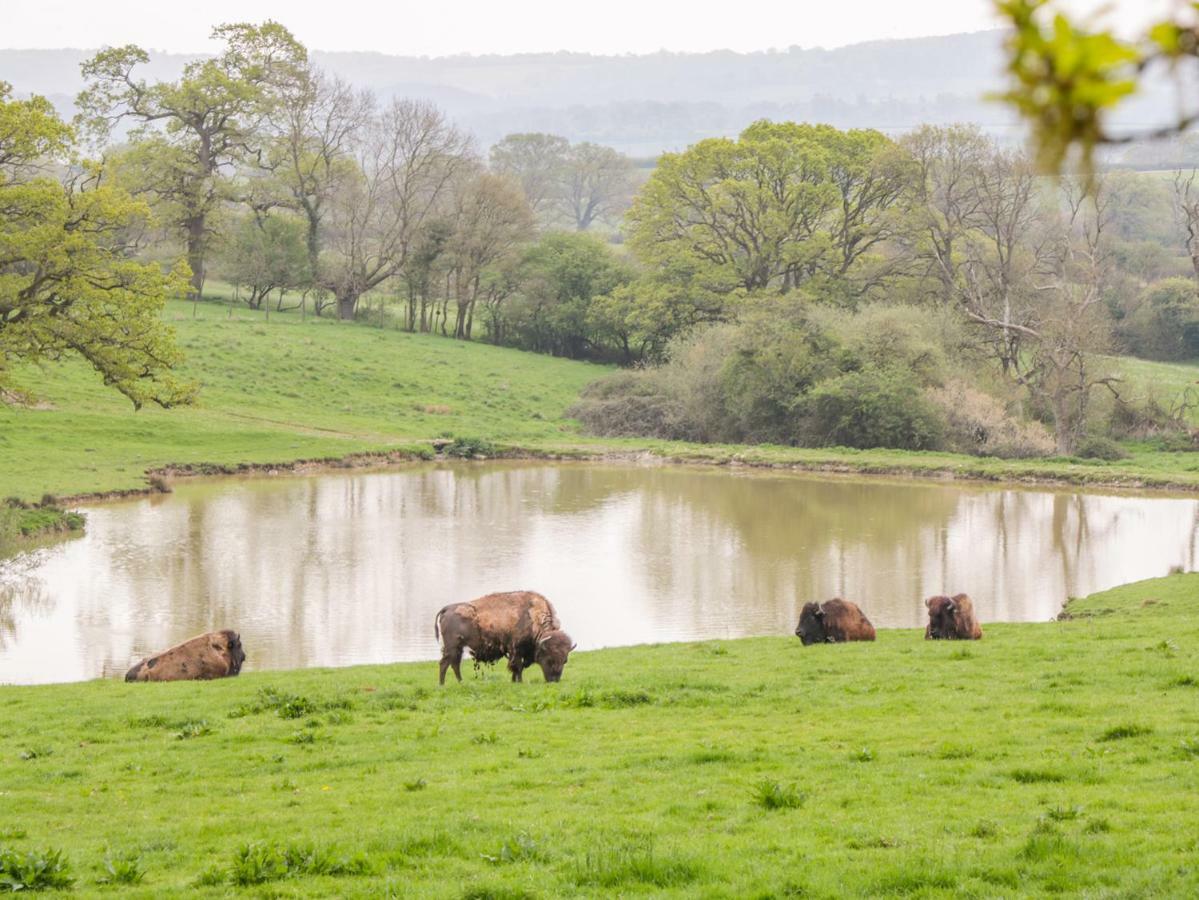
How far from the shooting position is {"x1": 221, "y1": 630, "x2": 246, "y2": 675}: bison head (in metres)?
17.8

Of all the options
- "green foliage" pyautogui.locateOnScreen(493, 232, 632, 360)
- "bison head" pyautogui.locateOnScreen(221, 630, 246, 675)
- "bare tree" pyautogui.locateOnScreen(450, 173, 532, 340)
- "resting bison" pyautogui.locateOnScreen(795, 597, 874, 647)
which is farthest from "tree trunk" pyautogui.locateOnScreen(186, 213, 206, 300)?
"resting bison" pyautogui.locateOnScreen(795, 597, 874, 647)

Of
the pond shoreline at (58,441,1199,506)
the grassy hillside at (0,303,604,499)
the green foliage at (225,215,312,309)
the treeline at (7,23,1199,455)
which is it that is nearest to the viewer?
the grassy hillside at (0,303,604,499)

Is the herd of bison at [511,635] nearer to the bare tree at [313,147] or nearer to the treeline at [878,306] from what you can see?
the treeline at [878,306]

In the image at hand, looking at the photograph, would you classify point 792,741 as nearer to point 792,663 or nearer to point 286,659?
point 792,663

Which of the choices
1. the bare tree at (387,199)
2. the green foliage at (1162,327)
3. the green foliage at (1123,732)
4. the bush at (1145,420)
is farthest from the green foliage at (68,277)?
the green foliage at (1162,327)

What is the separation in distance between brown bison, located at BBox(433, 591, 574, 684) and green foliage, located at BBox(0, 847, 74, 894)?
778cm

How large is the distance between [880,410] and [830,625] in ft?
114

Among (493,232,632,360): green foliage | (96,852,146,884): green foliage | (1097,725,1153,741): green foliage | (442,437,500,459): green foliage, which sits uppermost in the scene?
(493,232,632,360): green foliage

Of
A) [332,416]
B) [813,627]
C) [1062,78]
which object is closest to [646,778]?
[1062,78]

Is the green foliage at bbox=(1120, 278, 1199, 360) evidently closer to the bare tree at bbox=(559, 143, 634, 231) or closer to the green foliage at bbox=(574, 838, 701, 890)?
the green foliage at bbox=(574, 838, 701, 890)

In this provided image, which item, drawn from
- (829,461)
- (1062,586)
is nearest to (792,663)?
(1062,586)

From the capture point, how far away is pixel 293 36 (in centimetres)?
7275

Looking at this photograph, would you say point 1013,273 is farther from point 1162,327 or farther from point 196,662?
point 196,662

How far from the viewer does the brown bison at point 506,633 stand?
15375 millimetres
